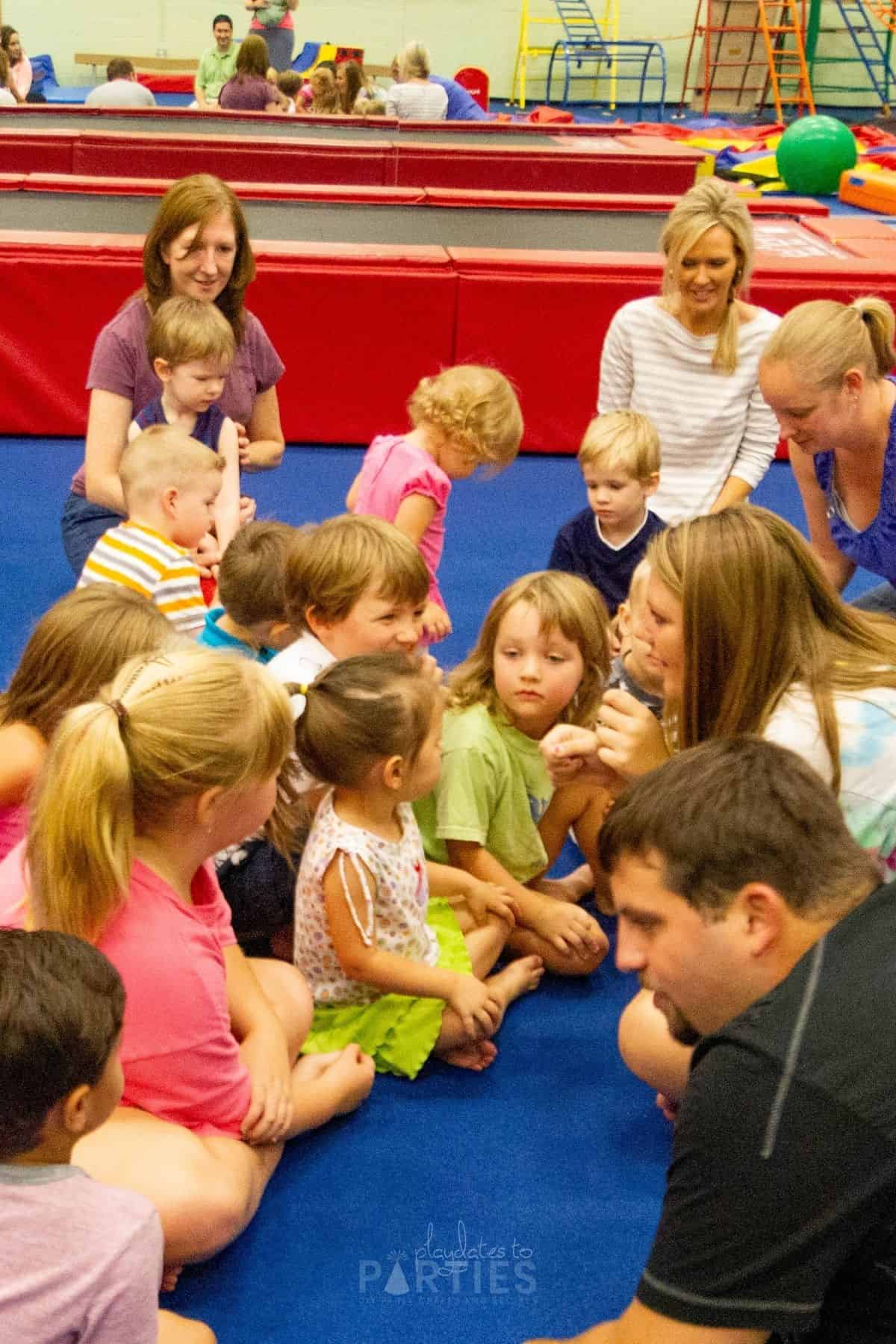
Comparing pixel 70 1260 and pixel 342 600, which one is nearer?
pixel 70 1260

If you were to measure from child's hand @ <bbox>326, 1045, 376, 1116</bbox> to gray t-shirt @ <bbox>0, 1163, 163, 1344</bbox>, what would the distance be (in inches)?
32.9

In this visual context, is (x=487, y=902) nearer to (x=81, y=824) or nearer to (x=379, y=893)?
(x=379, y=893)

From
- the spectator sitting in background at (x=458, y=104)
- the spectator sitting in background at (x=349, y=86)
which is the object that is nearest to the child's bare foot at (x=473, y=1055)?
the spectator sitting in background at (x=349, y=86)

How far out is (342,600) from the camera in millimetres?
2793

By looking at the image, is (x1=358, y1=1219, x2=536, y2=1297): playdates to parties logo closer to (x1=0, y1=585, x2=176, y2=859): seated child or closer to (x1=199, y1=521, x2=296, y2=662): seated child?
(x1=0, y1=585, x2=176, y2=859): seated child

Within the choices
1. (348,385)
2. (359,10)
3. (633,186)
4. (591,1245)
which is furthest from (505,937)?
(359,10)

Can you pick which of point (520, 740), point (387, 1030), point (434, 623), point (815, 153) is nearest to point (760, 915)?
point (387, 1030)

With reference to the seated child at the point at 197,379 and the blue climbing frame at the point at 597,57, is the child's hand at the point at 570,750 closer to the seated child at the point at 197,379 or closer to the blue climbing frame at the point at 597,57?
the seated child at the point at 197,379

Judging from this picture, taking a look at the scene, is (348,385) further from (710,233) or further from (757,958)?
(757,958)

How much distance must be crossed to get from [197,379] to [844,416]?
61.4 inches

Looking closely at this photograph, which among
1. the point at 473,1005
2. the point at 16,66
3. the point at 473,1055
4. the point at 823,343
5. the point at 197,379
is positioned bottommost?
the point at 473,1055

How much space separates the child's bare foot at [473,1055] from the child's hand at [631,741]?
1.83 ft

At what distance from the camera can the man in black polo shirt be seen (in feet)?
4.09

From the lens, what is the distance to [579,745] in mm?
2393
